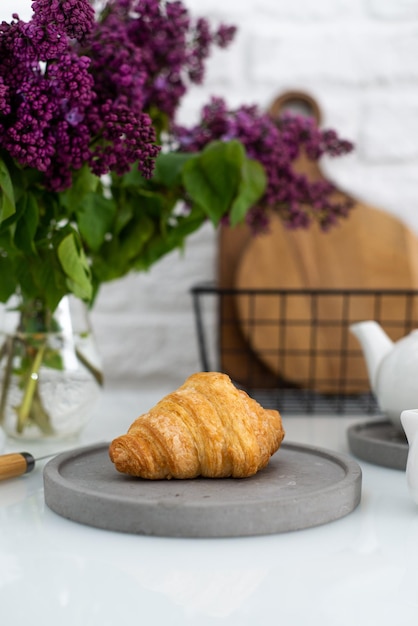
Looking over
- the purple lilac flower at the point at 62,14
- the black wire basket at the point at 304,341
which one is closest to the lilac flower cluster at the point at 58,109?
the purple lilac flower at the point at 62,14

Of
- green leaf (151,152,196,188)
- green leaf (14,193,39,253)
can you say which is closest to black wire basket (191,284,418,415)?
green leaf (151,152,196,188)

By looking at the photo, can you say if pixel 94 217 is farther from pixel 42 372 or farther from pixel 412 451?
pixel 412 451

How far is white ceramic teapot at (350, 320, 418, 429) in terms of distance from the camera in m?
0.70

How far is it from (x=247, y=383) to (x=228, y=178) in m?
0.46

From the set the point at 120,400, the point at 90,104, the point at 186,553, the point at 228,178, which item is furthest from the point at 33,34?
the point at 120,400

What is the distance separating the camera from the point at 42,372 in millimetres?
769

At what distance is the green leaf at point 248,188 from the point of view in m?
0.75

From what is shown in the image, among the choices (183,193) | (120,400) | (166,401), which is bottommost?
(120,400)

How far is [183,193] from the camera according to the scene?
0.81m

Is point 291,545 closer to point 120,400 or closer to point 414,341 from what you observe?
point 414,341

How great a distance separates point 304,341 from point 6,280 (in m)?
0.53

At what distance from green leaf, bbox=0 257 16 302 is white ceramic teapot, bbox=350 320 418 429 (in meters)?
0.32

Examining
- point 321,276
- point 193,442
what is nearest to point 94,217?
point 193,442

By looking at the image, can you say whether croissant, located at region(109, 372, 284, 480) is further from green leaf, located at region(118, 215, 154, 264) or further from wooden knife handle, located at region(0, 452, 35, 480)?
green leaf, located at region(118, 215, 154, 264)
